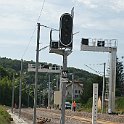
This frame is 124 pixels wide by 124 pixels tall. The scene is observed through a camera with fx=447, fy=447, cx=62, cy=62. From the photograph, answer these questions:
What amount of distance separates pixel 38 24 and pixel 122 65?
4386 inches

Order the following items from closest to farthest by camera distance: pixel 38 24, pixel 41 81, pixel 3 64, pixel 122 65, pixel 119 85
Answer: pixel 38 24
pixel 119 85
pixel 122 65
pixel 3 64
pixel 41 81

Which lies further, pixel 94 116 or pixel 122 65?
pixel 122 65

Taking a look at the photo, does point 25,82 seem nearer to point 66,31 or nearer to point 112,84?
point 112,84

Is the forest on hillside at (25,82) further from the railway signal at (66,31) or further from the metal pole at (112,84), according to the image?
the railway signal at (66,31)

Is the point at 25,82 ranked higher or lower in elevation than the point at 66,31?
higher

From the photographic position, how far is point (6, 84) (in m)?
117

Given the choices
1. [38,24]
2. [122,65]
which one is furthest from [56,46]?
[122,65]

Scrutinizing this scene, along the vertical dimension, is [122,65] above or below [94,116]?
above

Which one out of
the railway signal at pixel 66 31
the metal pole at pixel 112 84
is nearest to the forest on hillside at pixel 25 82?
the metal pole at pixel 112 84

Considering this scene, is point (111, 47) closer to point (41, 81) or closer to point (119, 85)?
point (119, 85)

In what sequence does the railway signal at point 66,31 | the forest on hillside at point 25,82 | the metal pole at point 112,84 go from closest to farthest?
the railway signal at point 66,31, the metal pole at point 112,84, the forest on hillside at point 25,82

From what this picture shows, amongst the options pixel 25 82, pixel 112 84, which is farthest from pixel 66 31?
pixel 25 82

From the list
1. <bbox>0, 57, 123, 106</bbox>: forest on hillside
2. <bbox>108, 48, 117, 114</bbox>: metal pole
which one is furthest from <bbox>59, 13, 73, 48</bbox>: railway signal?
<bbox>0, 57, 123, 106</bbox>: forest on hillside

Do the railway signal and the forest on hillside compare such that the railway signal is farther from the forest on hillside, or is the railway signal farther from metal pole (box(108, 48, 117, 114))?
the forest on hillside
